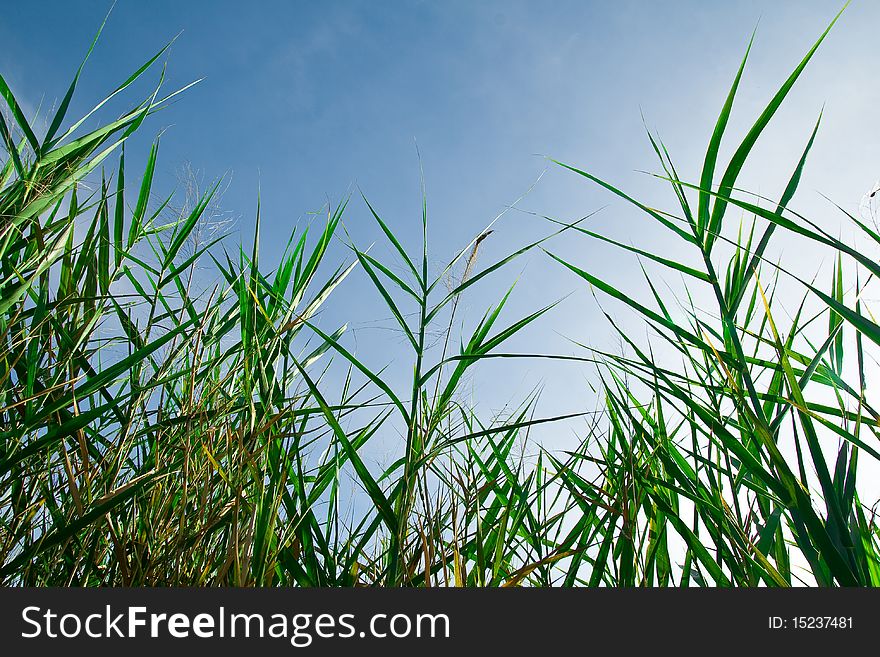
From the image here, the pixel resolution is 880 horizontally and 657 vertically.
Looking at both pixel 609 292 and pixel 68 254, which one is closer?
pixel 609 292

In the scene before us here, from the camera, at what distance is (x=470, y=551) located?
3.70ft

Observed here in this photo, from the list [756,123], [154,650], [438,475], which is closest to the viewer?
[154,650]

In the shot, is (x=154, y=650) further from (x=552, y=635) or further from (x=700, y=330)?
(x=700, y=330)

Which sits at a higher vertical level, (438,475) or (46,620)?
(438,475)

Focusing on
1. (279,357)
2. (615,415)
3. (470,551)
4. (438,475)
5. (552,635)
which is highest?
(279,357)

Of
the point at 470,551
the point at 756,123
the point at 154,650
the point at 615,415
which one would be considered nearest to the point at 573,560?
the point at 470,551

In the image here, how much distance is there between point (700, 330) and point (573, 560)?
45 cm

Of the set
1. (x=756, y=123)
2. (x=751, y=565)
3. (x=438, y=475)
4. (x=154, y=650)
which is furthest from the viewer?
(x=438, y=475)

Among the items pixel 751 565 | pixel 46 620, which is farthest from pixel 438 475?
pixel 46 620

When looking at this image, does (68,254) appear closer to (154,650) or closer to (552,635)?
(154,650)

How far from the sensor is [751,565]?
84cm

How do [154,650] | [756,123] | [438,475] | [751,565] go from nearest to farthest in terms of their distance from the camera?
[154,650] → [751,565] → [756,123] → [438,475]

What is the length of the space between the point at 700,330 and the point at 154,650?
86 centimetres

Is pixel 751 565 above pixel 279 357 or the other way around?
the other way around
